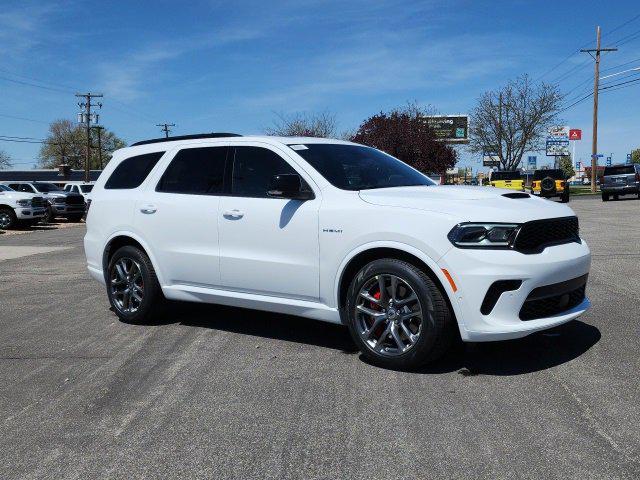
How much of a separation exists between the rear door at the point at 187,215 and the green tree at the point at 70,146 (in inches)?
3708

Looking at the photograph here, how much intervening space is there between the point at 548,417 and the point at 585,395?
47 cm

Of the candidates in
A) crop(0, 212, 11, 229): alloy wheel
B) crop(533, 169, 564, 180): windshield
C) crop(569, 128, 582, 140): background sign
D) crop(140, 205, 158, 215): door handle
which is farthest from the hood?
crop(569, 128, 582, 140): background sign

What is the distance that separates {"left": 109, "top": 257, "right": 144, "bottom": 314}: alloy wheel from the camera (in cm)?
627

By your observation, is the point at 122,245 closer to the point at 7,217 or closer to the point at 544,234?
the point at 544,234

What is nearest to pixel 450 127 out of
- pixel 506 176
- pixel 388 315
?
pixel 506 176

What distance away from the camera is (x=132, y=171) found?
655cm

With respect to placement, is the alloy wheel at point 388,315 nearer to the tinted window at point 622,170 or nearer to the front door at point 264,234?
the front door at point 264,234

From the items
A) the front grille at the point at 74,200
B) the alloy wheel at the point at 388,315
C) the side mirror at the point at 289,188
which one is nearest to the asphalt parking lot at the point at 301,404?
the alloy wheel at the point at 388,315

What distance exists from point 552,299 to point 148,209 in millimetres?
3783

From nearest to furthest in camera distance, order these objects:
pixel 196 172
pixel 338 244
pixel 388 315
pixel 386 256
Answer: pixel 388 315
pixel 386 256
pixel 338 244
pixel 196 172

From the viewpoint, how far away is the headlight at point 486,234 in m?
4.23

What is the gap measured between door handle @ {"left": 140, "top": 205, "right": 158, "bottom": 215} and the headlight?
3091 millimetres

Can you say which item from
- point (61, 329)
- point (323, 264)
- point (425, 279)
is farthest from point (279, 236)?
point (61, 329)

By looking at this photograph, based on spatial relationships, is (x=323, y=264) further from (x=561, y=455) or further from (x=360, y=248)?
(x=561, y=455)
